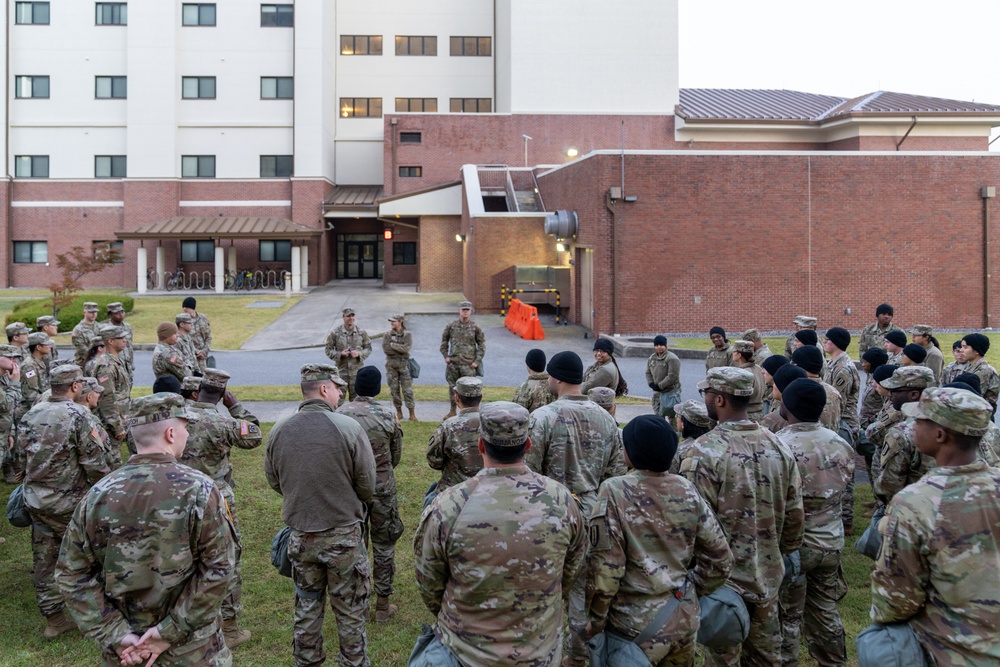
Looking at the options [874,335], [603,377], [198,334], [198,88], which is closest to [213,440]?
[603,377]

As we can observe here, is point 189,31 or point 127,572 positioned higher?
point 189,31

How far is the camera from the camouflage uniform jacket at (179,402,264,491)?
6.11m

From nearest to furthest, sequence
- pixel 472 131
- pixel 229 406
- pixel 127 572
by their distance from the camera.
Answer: pixel 127 572 < pixel 229 406 < pixel 472 131

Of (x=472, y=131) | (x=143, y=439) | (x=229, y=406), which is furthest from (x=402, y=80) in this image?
(x=143, y=439)

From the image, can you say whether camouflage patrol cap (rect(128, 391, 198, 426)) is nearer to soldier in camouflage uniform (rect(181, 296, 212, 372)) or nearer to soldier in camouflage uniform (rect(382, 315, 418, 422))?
soldier in camouflage uniform (rect(181, 296, 212, 372))

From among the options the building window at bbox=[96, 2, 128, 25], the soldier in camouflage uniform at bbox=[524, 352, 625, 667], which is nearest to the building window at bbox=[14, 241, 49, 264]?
the building window at bbox=[96, 2, 128, 25]

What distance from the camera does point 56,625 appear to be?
241 inches

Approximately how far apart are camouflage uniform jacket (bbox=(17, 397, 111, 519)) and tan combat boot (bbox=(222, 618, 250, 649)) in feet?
5.08

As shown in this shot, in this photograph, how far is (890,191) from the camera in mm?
24094

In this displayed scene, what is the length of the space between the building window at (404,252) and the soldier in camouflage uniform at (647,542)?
39.6m

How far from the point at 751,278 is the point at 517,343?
739cm

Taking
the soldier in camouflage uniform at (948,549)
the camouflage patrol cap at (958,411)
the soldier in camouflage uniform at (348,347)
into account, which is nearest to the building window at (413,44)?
the soldier in camouflage uniform at (348,347)

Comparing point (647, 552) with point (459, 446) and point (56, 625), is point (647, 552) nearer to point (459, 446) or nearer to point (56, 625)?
point (459, 446)

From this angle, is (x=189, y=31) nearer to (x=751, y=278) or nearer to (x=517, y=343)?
(x=517, y=343)
